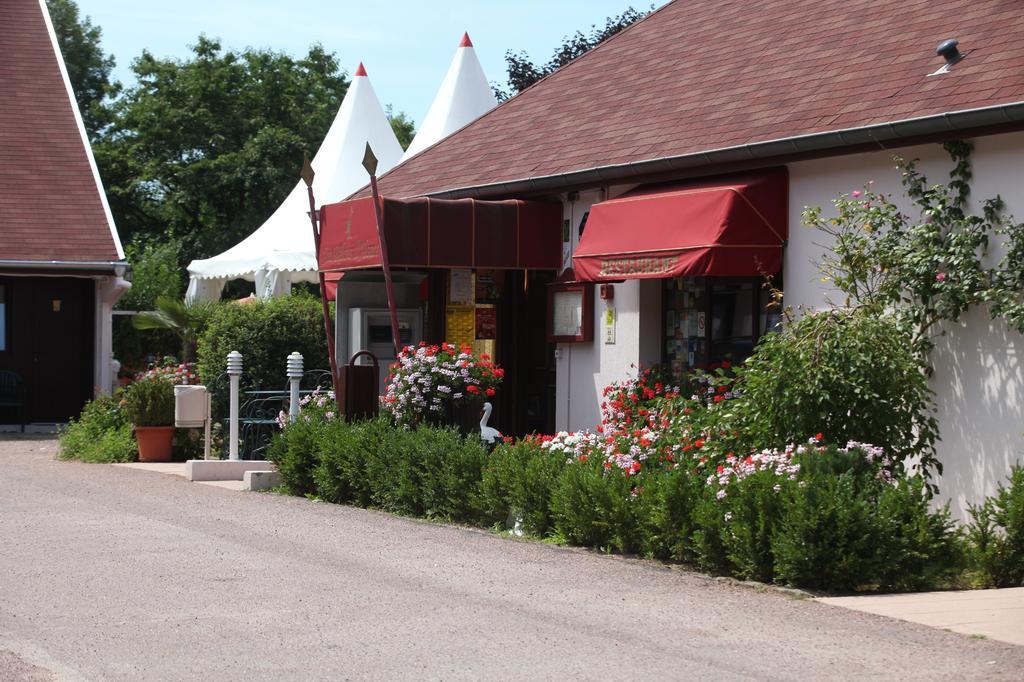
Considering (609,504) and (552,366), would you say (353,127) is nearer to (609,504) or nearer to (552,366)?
(552,366)

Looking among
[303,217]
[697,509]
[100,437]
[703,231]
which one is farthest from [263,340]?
[697,509]

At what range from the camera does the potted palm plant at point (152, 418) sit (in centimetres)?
1783

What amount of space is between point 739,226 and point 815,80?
1852 millimetres

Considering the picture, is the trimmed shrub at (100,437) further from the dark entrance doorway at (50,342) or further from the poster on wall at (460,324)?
the poster on wall at (460,324)

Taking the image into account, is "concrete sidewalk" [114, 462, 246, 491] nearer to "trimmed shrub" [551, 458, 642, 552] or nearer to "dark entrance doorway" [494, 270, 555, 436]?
"dark entrance doorway" [494, 270, 555, 436]

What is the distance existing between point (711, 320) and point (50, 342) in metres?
13.8

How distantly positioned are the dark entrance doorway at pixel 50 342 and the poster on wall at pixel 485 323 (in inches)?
386

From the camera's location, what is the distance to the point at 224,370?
18.7m

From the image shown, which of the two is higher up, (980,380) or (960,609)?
(980,380)

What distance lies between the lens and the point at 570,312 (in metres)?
14.9

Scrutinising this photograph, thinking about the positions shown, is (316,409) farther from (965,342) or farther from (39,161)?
(39,161)

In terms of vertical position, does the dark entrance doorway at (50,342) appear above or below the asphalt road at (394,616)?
above

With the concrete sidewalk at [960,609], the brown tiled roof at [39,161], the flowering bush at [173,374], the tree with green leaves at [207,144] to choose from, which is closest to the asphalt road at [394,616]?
the concrete sidewalk at [960,609]

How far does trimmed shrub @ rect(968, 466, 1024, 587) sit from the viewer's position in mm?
8633
